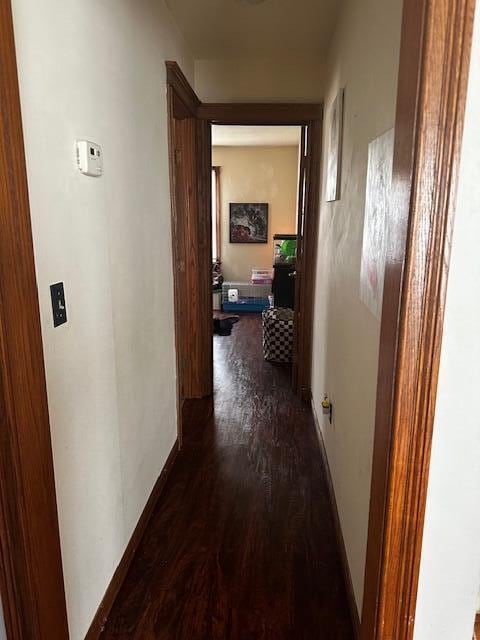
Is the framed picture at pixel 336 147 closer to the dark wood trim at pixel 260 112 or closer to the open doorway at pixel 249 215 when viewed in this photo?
the dark wood trim at pixel 260 112

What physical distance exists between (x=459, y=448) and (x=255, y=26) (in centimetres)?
271

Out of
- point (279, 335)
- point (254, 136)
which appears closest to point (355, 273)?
point (279, 335)

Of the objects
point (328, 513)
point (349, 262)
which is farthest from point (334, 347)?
point (328, 513)

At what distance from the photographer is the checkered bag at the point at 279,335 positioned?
4359 millimetres

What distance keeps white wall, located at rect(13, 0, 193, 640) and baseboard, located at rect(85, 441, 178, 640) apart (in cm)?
5

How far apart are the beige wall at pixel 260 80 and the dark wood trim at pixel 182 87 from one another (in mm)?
184

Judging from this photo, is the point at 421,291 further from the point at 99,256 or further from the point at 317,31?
the point at 317,31

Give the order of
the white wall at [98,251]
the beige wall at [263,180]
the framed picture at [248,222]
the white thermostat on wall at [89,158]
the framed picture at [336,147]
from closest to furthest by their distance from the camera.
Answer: the white wall at [98,251] < the white thermostat on wall at [89,158] < the framed picture at [336,147] < the beige wall at [263,180] < the framed picture at [248,222]

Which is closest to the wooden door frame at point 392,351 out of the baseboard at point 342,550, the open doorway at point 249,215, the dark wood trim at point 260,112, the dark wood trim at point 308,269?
the baseboard at point 342,550

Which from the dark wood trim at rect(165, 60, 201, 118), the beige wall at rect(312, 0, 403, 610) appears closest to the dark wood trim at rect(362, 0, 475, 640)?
the beige wall at rect(312, 0, 403, 610)

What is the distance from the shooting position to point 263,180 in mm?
7059

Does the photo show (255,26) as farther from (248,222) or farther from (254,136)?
(248,222)

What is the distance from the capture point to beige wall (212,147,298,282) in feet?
22.9

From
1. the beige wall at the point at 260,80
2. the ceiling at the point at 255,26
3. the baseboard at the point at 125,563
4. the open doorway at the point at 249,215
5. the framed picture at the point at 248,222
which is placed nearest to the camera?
the baseboard at the point at 125,563
